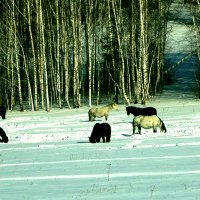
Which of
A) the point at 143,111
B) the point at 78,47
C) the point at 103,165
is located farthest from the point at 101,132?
the point at 78,47

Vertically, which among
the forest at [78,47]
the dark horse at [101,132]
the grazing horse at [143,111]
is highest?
the dark horse at [101,132]

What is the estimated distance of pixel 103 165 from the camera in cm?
1099

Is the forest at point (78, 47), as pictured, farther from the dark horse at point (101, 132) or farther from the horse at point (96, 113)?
the dark horse at point (101, 132)

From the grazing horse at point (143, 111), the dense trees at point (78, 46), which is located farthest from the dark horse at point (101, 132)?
the dense trees at point (78, 46)

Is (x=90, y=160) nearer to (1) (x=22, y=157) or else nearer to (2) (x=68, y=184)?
(1) (x=22, y=157)

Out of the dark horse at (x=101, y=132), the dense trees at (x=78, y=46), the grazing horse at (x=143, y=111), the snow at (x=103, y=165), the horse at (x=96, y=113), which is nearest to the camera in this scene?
the snow at (x=103, y=165)

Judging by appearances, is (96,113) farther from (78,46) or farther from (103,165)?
(78,46)

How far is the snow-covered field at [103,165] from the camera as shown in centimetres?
793

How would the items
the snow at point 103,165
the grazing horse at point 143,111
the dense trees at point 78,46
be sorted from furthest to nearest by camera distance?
1. the dense trees at point 78,46
2. the grazing horse at point 143,111
3. the snow at point 103,165

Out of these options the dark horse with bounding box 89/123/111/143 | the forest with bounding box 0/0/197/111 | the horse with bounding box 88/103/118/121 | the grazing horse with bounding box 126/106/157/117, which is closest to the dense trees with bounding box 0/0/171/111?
the forest with bounding box 0/0/197/111

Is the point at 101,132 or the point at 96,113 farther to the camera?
the point at 96,113

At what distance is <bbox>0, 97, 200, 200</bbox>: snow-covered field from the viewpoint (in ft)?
26.0

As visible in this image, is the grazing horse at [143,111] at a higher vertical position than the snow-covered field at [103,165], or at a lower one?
lower

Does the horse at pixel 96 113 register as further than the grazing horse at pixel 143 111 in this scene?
Yes
